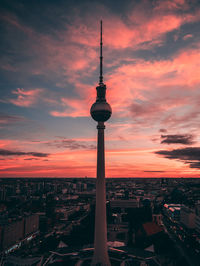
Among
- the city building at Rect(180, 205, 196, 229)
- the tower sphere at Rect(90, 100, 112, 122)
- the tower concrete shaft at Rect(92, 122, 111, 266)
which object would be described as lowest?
the city building at Rect(180, 205, 196, 229)

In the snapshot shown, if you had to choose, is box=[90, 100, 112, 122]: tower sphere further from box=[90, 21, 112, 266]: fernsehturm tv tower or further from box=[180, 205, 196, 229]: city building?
box=[180, 205, 196, 229]: city building

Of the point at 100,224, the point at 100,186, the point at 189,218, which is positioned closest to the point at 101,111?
the point at 100,186

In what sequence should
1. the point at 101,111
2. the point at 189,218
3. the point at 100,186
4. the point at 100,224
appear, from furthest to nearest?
the point at 189,218
the point at 101,111
the point at 100,186
the point at 100,224

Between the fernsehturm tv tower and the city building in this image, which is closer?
the fernsehturm tv tower

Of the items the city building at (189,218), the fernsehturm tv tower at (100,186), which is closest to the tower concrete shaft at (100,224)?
the fernsehturm tv tower at (100,186)

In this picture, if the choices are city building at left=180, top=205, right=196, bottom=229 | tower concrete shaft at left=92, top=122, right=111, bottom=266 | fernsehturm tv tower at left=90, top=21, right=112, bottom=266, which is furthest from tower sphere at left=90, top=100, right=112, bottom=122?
city building at left=180, top=205, right=196, bottom=229

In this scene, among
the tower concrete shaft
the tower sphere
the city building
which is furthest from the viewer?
the city building

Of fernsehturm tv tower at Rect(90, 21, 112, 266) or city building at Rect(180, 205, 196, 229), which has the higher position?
fernsehturm tv tower at Rect(90, 21, 112, 266)

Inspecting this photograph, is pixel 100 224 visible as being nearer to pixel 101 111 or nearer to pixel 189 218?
pixel 101 111
